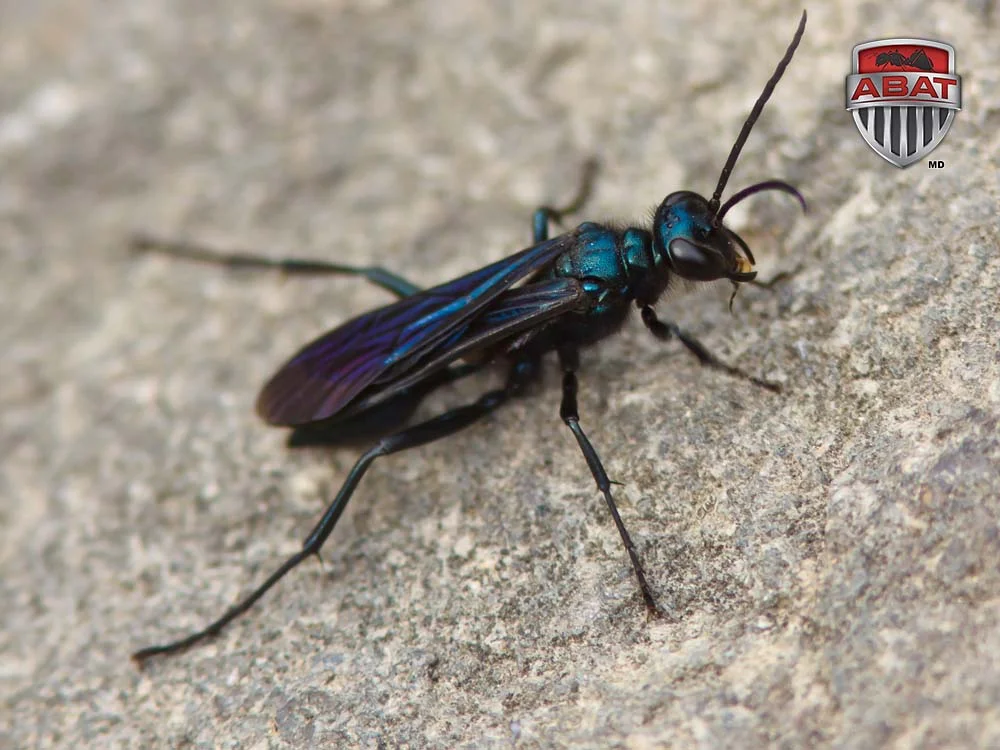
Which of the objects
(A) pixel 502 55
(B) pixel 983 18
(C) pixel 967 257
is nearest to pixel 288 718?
(C) pixel 967 257

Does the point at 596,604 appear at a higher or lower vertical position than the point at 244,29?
lower

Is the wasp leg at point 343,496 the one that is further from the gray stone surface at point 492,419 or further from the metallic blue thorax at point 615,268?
the metallic blue thorax at point 615,268

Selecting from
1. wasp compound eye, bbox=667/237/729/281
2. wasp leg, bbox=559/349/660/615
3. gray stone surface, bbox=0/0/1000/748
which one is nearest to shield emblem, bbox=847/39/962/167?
gray stone surface, bbox=0/0/1000/748

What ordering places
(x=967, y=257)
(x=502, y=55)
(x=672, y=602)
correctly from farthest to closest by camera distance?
1. (x=502, y=55)
2. (x=967, y=257)
3. (x=672, y=602)

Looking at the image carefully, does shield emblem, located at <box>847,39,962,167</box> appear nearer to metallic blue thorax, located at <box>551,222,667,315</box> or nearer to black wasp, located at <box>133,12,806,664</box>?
black wasp, located at <box>133,12,806,664</box>

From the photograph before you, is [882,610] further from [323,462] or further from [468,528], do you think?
[323,462]

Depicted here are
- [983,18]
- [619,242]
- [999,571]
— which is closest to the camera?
[999,571]

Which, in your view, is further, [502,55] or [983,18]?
→ [502,55]
